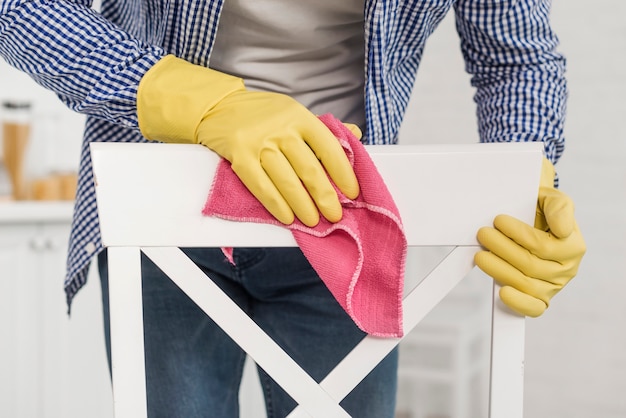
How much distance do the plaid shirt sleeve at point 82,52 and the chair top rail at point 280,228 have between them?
0.51 ft

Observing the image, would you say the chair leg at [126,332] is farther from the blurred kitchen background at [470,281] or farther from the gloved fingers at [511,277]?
the blurred kitchen background at [470,281]

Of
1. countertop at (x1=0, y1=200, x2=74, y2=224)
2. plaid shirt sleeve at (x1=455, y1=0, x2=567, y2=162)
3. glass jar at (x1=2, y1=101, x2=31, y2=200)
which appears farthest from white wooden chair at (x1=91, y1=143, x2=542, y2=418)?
glass jar at (x1=2, y1=101, x2=31, y2=200)

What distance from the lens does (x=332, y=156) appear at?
54cm

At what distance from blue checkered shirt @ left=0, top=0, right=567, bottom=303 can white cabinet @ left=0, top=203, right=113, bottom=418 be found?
3.36 ft

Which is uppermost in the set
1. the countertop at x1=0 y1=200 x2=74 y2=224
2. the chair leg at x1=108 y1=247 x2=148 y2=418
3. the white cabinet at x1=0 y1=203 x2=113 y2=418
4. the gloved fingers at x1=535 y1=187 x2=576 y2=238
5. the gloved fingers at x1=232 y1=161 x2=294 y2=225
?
the gloved fingers at x1=232 y1=161 x2=294 y2=225

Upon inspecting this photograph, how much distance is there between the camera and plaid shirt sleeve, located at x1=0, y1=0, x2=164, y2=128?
0.66m

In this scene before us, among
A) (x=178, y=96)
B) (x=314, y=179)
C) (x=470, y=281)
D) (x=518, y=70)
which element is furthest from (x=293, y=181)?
(x=470, y=281)

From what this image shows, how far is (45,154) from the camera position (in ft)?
7.43

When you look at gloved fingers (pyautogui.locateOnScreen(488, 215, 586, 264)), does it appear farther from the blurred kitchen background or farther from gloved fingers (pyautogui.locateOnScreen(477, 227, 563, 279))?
the blurred kitchen background

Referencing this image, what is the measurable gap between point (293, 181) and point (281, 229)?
4 centimetres

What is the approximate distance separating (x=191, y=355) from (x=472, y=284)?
1.77 m

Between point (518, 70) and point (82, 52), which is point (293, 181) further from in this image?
point (518, 70)

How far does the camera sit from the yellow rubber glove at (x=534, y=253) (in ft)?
1.80

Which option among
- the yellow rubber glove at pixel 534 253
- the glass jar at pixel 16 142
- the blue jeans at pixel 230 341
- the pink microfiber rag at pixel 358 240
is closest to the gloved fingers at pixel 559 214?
the yellow rubber glove at pixel 534 253
